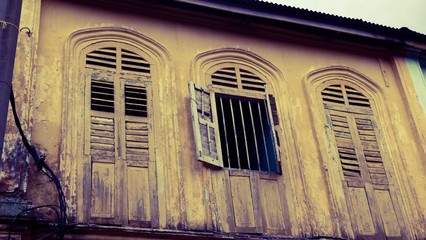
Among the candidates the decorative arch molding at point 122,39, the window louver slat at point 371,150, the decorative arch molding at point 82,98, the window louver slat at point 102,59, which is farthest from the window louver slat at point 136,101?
the window louver slat at point 371,150

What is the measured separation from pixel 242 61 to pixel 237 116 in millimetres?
941

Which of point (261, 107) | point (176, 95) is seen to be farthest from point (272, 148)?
point (176, 95)

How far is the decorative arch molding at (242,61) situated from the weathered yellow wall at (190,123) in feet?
0.29

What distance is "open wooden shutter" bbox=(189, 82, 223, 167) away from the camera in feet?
30.0

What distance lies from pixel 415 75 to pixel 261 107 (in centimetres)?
330

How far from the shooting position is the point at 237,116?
34.2 ft

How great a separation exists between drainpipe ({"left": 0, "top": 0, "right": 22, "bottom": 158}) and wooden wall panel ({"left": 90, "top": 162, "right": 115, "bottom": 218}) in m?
2.59

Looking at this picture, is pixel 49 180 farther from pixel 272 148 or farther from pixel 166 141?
pixel 272 148

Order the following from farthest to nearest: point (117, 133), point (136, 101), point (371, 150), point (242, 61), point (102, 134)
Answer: point (242, 61) → point (371, 150) → point (136, 101) → point (117, 133) → point (102, 134)

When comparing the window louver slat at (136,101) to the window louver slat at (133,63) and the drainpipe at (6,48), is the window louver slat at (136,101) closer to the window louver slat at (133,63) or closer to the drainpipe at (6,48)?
the window louver slat at (133,63)

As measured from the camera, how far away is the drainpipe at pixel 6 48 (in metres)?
5.65

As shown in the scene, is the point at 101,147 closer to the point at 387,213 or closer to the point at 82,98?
the point at 82,98

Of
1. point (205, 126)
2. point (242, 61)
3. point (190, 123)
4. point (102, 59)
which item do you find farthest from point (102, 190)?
point (242, 61)

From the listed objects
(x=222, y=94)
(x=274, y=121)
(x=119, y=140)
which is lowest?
(x=119, y=140)
